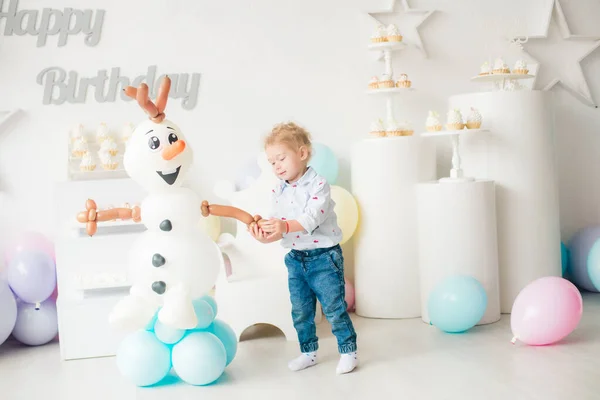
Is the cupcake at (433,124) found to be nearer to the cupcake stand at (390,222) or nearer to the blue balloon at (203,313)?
the cupcake stand at (390,222)

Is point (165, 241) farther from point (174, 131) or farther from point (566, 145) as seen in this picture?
point (566, 145)

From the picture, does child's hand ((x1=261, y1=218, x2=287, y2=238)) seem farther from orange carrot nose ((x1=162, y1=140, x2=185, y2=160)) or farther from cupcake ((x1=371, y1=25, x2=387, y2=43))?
cupcake ((x1=371, y1=25, x2=387, y2=43))

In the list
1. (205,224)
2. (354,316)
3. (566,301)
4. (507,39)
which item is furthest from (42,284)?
(507,39)

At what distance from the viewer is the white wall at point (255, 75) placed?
3924 mm

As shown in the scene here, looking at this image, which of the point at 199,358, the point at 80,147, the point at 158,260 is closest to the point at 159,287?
the point at 158,260

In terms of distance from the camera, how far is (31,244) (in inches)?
147

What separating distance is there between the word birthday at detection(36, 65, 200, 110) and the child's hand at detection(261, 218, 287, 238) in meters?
1.41

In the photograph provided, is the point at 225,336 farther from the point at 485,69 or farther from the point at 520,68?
the point at 520,68

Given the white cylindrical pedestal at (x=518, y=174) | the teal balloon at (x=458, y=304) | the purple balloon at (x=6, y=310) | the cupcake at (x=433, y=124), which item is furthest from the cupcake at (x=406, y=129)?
the purple balloon at (x=6, y=310)

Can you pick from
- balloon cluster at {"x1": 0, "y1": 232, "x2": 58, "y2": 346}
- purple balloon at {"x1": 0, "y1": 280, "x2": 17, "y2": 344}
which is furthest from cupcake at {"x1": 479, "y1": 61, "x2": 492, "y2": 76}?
purple balloon at {"x1": 0, "y1": 280, "x2": 17, "y2": 344}

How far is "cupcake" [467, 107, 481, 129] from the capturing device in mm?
3775

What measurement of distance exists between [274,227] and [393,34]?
1.60 meters

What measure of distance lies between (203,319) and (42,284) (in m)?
1.05

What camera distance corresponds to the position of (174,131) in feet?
9.60
